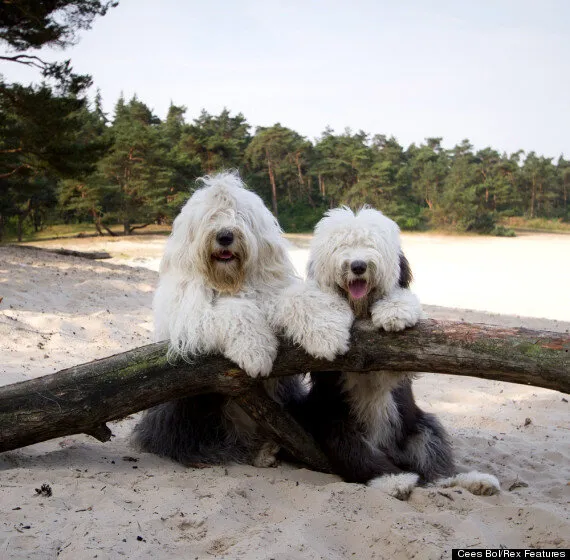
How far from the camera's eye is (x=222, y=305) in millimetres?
3375

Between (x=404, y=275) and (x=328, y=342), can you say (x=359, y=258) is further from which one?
(x=328, y=342)

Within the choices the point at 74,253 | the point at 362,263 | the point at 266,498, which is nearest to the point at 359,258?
the point at 362,263

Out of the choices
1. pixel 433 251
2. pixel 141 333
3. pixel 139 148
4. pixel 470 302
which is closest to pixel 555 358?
pixel 141 333

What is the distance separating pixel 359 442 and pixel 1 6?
12.9m

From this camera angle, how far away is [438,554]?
8.13 feet

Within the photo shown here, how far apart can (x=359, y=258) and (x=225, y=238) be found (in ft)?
2.67

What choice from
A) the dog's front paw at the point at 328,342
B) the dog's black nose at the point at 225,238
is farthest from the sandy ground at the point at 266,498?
the dog's black nose at the point at 225,238

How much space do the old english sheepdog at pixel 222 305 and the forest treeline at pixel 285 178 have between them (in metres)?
15.4

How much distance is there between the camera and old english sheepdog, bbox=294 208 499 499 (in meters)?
3.31

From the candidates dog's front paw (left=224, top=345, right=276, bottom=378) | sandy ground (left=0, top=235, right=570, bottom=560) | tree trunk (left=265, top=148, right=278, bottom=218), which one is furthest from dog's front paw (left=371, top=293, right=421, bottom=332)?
tree trunk (left=265, top=148, right=278, bottom=218)

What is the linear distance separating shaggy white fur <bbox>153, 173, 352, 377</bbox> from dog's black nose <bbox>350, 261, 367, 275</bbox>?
0.20m

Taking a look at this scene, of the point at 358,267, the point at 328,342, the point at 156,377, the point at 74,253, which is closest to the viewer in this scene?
the point at 328,342

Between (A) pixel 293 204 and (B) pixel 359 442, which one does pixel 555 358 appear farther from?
(A) pixel 293 204

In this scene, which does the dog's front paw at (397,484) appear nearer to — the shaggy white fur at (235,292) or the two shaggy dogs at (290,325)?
the two shaggy dogs at (290,325)
